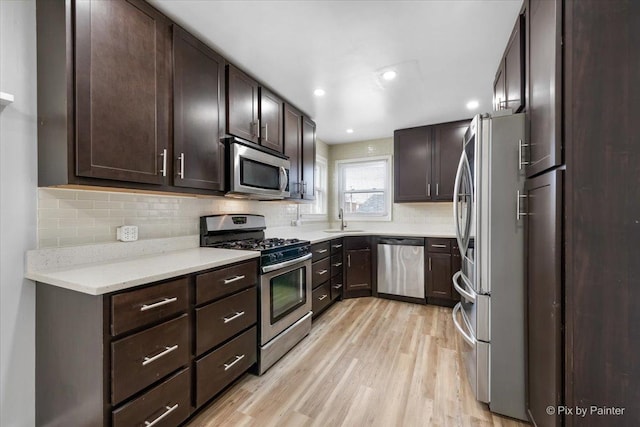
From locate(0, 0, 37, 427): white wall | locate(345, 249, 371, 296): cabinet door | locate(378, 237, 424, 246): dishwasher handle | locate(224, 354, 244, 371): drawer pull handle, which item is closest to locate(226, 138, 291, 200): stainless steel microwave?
locate(0, 0, 37, 427): white wall

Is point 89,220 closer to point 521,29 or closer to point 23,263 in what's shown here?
point 23,263

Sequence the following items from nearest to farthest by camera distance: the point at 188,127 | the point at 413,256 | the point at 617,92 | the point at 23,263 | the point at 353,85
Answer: the point at 617,92
the point at 23,263
the point at 188,127
the point at 353,85
the point at 413,256

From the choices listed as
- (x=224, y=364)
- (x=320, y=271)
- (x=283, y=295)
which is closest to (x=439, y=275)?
(x=320, y=271)

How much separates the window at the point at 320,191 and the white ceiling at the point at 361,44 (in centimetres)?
158

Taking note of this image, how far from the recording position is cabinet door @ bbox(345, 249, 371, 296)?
3.65 metres

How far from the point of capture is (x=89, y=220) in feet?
5.08

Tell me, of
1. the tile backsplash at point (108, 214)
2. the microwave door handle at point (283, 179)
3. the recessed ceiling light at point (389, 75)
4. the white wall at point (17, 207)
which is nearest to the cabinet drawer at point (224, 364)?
the white wall at point (17, 207)

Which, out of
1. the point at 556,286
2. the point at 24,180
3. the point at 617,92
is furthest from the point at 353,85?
the point at 24,180

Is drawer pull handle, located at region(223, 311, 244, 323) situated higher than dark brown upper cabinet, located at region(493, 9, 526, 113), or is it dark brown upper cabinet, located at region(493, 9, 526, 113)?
dark brown upper cabinet, located at region(493, 9, 526, 113)

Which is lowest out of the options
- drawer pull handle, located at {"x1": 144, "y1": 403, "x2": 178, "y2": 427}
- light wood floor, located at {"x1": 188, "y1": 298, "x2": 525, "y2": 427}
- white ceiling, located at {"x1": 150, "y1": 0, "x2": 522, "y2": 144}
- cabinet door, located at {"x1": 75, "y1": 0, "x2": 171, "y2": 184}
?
light wood floor, located at {"x1": 188, "y1": 298, "x2": 525, "y2": 427}

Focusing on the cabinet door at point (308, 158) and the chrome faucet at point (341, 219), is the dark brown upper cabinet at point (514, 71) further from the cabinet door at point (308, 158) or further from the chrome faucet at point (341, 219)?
the chrome faucet at point (341, 219)

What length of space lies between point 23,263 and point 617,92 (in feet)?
8.97

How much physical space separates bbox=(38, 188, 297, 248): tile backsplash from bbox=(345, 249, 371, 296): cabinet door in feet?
6.55

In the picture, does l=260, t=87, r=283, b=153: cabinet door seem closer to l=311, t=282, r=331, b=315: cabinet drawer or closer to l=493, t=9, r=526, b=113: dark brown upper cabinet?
l=311, t=282, r=331, b=315: cabinet drawer
